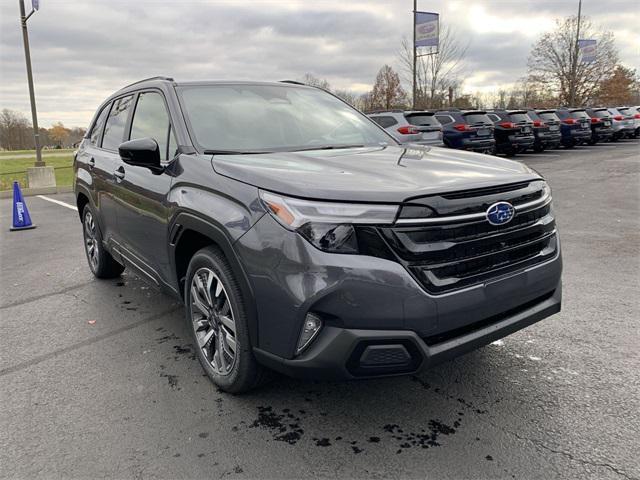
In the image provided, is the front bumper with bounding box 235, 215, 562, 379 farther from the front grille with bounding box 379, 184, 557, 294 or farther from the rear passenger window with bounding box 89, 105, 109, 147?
the rear passenger window with bounding box 89, 105, 109, 147

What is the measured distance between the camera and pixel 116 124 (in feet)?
15.2

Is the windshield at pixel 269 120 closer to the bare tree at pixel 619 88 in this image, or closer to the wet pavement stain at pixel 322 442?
the wet pavement stain at pixel 322 442

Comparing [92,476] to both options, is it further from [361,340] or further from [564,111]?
[564,111]

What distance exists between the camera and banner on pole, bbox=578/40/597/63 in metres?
41.6

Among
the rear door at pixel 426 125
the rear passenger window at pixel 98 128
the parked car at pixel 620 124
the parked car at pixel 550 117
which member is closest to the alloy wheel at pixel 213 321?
the rear passenger window at pixel 98 128

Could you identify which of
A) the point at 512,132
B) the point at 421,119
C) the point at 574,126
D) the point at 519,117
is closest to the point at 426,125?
the point at 421,119

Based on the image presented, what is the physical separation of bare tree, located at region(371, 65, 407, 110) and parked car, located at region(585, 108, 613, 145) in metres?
28.5

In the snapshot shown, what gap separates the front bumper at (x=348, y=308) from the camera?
2.21 meters

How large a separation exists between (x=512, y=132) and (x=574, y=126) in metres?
6.09

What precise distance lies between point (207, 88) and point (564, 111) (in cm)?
2403

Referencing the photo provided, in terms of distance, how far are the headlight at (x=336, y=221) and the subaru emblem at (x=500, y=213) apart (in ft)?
1.70

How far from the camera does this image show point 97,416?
2801mm

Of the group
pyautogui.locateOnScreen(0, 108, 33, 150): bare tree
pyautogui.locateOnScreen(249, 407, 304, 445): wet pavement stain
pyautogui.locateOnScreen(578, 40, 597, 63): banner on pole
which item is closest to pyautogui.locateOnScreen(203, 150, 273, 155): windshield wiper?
pyautogui.locateOnScreen(249, 407, 304, 445): wet pavement stain

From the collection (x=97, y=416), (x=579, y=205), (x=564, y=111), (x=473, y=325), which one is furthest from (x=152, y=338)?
(x=564, y=111)
